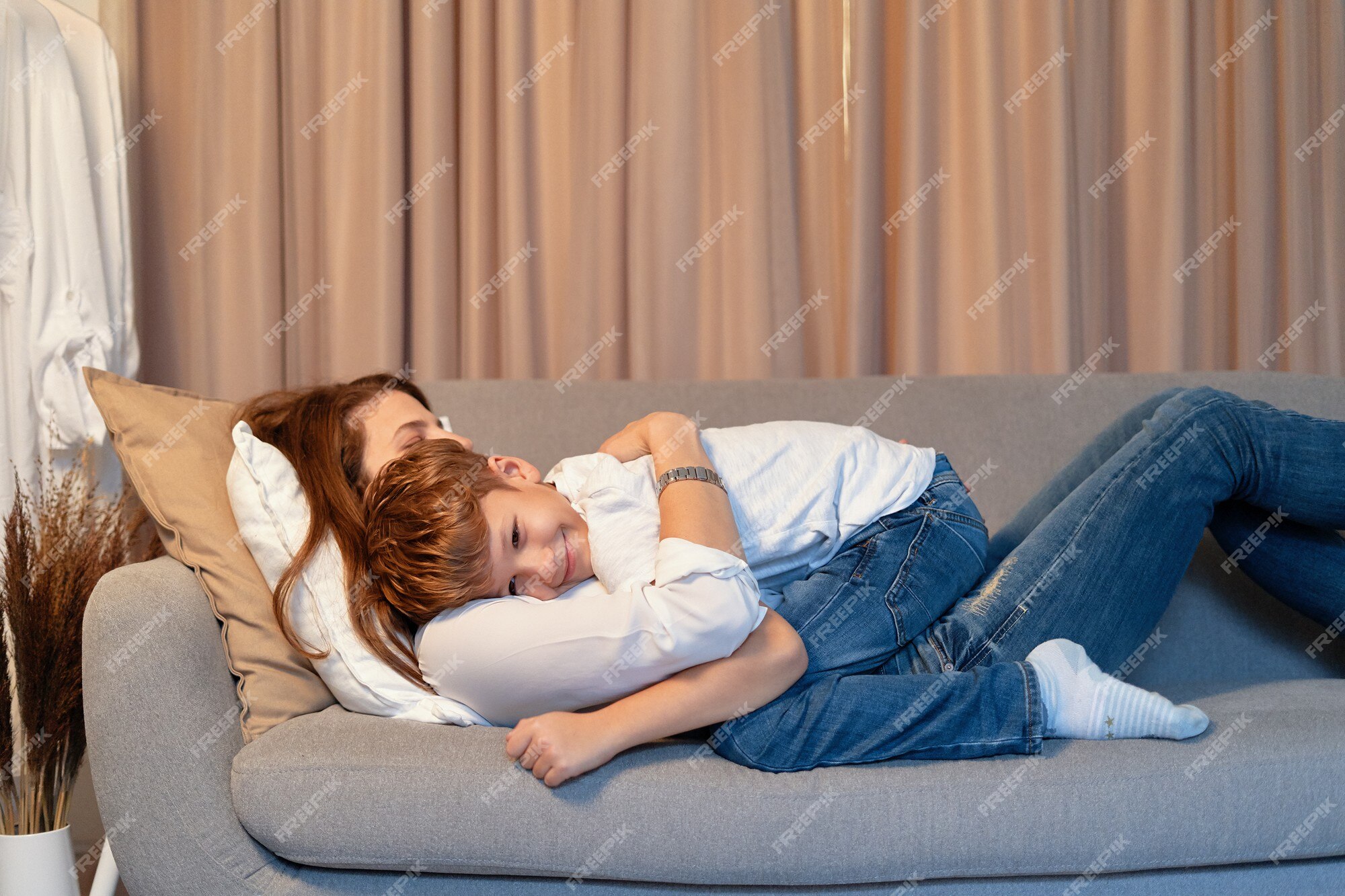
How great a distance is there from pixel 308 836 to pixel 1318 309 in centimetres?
228

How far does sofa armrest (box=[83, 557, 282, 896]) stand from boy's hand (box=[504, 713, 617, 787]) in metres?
0.34

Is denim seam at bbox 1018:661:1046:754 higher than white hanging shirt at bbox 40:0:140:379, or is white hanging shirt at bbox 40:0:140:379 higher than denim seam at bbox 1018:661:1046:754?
white hanging shirt at bbox 40:0:140:379

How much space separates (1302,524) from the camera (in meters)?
1.45

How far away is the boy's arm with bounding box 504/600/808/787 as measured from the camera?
1.07 meters

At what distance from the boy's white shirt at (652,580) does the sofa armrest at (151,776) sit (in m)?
0.27

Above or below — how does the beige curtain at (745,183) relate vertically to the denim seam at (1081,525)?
above

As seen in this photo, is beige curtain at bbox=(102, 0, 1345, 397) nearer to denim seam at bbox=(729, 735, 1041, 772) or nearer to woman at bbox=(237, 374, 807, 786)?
woman at bbox=(237, 374, 807, 786)

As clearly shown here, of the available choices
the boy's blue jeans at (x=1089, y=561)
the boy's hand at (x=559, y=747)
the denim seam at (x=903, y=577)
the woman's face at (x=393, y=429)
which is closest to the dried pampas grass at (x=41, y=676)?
the woman's face at (x=393, y=429)

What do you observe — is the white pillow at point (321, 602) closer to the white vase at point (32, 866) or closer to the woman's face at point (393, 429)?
the woman's face at point (393, 429)

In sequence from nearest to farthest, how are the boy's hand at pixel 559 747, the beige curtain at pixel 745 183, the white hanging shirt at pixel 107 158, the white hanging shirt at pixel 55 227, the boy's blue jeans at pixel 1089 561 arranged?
the boy's hand at pixel 559 747, the boy's blue jeans at pixel 1089 561, the white hanging shirt at pixel 55 227, the white hanging shirt at pixel 107 158, the beige curtain at pixel 745 183

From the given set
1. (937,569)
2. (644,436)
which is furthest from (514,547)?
(937,569)

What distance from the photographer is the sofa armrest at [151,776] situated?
3.68 ft

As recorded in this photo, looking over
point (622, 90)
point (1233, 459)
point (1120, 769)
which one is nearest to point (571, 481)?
point (1120, 769)

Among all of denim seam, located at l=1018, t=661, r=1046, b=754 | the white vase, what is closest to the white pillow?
the white vase
